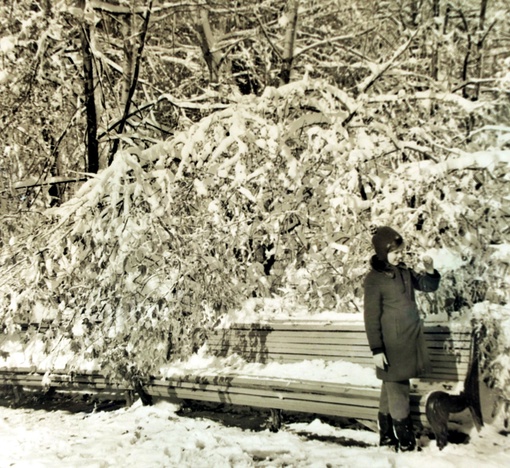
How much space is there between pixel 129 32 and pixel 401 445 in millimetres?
5556

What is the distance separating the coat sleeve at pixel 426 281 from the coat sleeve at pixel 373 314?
0.31 meters

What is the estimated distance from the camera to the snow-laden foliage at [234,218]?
184 inches

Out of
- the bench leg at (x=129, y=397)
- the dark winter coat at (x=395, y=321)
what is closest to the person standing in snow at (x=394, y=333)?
the dark winter coat at (x=395, y=321)

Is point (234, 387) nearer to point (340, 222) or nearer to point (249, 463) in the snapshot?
point (249, 463)

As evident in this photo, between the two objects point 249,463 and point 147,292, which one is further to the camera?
point 147,292

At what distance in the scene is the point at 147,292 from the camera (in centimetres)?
488

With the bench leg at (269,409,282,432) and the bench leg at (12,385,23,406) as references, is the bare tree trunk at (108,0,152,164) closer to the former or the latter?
the bench leg at (12,385,23,406)

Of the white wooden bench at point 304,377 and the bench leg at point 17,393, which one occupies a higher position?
the white wooden bench at point 304,377

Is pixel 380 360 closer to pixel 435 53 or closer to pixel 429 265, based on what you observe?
pixel 429 265

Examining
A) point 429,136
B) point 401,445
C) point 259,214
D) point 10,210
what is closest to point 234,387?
point 401,445

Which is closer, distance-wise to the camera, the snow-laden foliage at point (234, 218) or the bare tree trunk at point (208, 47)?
the snow-laden foliage at point (234, 218)

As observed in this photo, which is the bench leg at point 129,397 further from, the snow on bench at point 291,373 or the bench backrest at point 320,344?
the bench backrest at point 320,344

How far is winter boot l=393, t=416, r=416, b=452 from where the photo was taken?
3.37 metres

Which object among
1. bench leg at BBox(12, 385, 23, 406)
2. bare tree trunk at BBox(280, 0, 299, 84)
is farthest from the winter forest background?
bench leg at BBox(12, 385, 23, 406)
